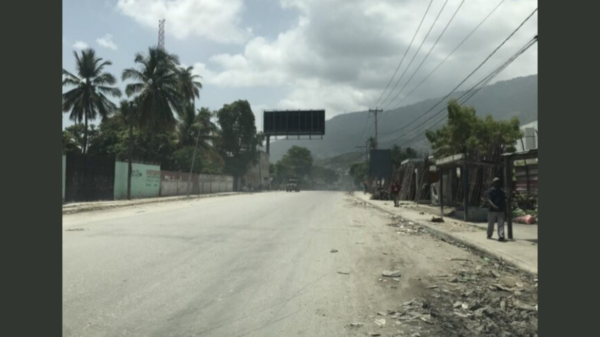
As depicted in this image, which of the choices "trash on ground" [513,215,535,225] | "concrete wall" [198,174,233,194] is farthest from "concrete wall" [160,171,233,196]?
"trash on ground" [513,215,535,225]

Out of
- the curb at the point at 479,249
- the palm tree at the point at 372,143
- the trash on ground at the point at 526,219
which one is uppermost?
the palm tree at the point at 372,143

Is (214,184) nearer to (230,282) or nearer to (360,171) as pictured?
(230,282)

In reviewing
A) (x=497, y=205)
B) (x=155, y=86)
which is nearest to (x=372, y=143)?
(x=155, y=86)

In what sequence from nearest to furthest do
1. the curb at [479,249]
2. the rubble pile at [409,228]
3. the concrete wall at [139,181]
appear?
the curb at [479,249], the rubble pile at [409,228], the concrete wall at [139,181]

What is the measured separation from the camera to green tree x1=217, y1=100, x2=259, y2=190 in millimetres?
73625

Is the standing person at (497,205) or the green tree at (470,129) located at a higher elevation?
the green tree at (470,129)

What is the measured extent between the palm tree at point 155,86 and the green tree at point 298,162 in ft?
329

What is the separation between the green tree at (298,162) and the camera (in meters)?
139

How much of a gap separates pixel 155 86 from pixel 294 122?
2741cm

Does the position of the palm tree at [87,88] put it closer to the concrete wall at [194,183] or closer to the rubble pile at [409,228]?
the concrete wall at [194,183]

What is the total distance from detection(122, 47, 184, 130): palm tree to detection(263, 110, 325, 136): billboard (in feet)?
84.5

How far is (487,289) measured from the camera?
279 inches

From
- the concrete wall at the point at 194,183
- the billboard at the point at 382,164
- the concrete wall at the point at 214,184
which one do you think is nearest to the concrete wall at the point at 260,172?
the concrete wall at the point at 214,184
